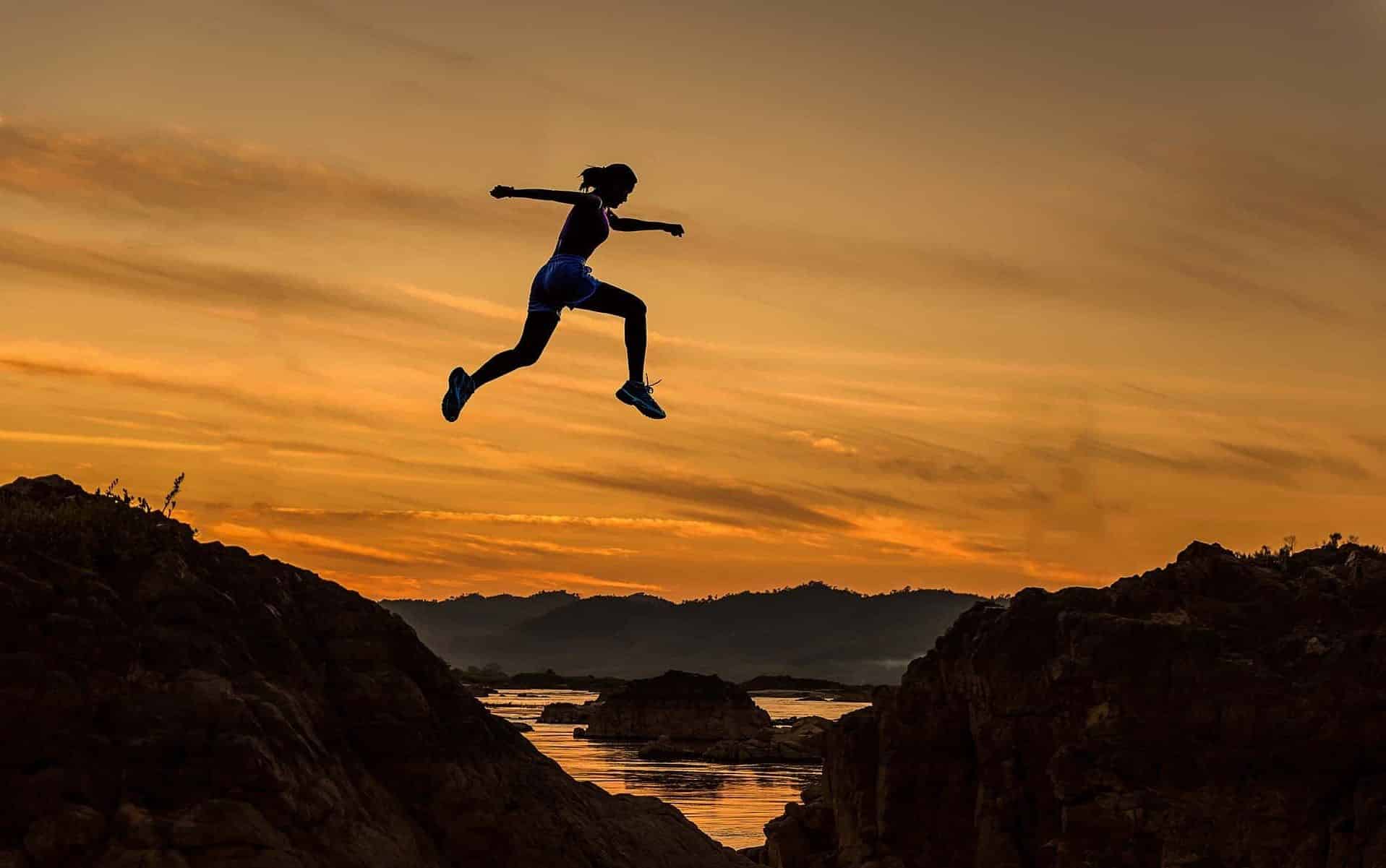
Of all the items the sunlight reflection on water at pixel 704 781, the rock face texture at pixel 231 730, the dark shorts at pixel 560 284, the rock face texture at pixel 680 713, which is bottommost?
the sunlight reflection on water at pixel 704 781

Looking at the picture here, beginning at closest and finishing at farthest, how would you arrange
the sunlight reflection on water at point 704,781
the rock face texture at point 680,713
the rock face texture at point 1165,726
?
the rock face texture at point 1165,726 < the sunlight reflection on water at point 704,781 < the rock face texture at point 680,713

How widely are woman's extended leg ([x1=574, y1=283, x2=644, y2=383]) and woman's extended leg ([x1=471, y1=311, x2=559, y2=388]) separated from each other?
61 centimetres

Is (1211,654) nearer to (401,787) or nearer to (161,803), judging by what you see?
(401,787)

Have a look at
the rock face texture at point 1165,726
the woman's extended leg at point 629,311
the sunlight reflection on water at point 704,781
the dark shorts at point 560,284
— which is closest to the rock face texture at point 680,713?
the sunlight reflection on water at point 704,781

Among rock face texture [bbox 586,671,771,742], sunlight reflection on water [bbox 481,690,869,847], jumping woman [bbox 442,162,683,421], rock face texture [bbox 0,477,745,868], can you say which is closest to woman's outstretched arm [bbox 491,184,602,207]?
jumping woman [bbox 442,162,683,421]

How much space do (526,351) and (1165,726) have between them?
16.5 m

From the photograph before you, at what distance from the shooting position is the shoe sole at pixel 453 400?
1939 centimetres

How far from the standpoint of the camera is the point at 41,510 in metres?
18.0

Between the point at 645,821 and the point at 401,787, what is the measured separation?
3.98m

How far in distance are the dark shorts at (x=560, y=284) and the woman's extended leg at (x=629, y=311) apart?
377 mm

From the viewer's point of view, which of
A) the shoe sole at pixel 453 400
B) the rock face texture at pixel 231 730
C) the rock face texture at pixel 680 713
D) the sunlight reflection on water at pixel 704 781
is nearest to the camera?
the rock face texture at pixel 231 730

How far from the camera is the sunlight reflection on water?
96375mm

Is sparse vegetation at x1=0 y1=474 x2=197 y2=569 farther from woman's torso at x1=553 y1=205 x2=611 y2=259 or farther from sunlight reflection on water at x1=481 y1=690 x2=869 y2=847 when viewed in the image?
sunlight reflection on water at x1=481 y1=690 x2=869 y2=847

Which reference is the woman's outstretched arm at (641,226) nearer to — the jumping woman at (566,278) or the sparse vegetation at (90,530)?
the jumping woman at (566,278)
